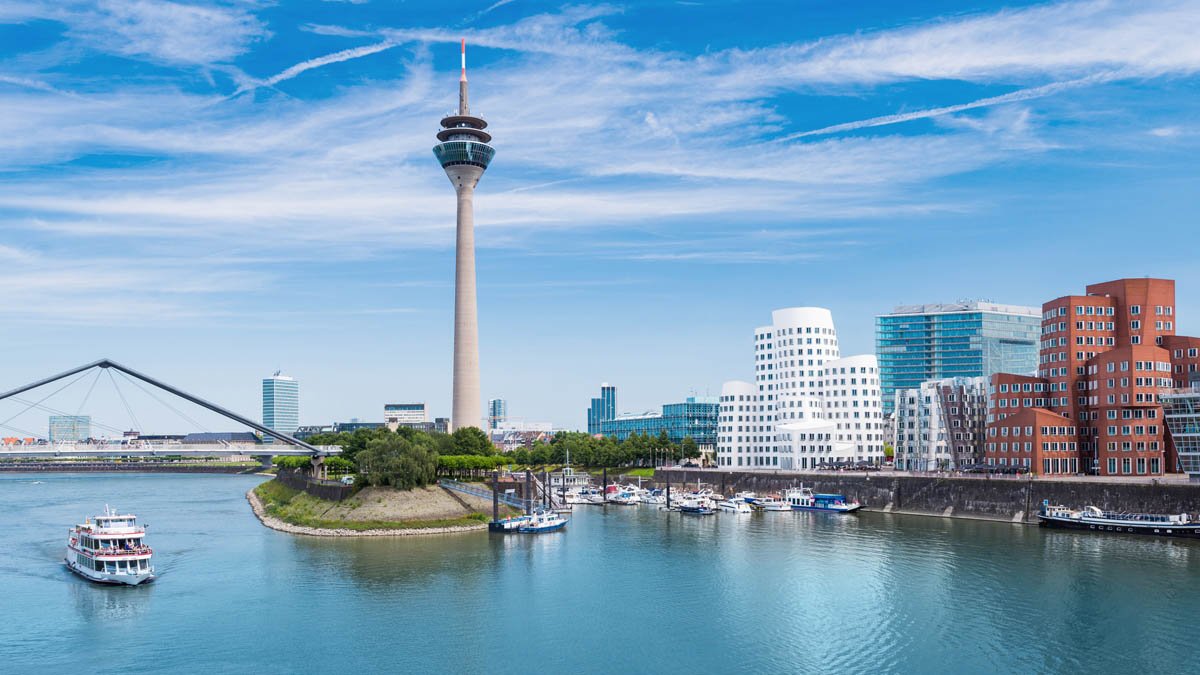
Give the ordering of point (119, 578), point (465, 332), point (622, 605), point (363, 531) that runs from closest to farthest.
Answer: point (622, 605) < point (119, 578) < point (363, 531) < point (465, 332)

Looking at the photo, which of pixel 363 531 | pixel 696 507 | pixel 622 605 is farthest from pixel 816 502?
pixel 622 605

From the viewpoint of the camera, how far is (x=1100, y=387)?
11075 cm

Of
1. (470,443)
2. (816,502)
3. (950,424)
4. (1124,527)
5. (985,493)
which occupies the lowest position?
(816,502)

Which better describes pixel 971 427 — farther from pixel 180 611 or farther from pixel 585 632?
pixel 180 611

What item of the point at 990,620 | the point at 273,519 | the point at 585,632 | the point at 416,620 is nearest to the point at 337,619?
the point at 416,620

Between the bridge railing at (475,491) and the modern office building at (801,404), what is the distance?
53837 mm

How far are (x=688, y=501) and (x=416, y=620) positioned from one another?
73.9 meters

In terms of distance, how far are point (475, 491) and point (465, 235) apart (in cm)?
7664

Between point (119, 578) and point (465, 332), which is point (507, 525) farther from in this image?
point (465, 332)

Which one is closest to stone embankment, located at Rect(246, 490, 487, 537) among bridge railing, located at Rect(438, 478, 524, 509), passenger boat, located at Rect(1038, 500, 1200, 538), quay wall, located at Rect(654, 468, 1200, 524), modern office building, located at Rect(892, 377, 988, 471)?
bridge railing, located at Rect(438, 478, 524, 509)

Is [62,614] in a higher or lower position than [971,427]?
lower

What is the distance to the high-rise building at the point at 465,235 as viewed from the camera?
177m

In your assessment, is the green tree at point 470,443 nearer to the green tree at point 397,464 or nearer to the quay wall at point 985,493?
the green tree at point 397,464

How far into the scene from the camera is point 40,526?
109875 millimetres
